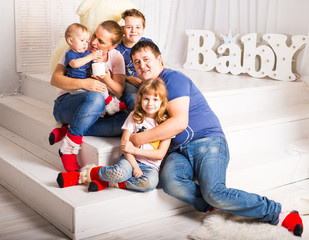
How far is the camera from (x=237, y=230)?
6.18ft

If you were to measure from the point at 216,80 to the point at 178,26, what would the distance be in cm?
95

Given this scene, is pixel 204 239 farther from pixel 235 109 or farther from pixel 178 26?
pixel 178 26

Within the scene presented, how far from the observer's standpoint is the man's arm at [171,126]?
1.98m

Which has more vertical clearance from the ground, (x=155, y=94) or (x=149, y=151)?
(x=155, y=94)

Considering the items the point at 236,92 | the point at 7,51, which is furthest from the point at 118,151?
the point at 7,51

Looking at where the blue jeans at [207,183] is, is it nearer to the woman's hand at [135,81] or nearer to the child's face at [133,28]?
the woman's hand at [135,81]

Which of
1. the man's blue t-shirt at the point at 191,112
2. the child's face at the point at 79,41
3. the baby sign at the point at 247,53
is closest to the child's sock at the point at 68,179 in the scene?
the man's blue t-shirt at the point at 191,112

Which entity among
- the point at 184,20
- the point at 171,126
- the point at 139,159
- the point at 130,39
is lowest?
the point at 139,159

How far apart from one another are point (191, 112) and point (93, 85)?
473 mm

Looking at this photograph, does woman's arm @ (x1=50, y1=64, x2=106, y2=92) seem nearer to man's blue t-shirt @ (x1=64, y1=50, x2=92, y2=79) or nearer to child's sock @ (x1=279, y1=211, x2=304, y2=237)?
man's blue t-shirt @ (x1=64, y1=50, x2=92, y2=79)

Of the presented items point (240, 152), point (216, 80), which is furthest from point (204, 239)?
point (216, 80)

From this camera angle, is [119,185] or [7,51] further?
[7,51]

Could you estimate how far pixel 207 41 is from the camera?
3.62m

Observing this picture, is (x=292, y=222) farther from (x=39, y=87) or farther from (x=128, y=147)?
(x=39, y=87)
